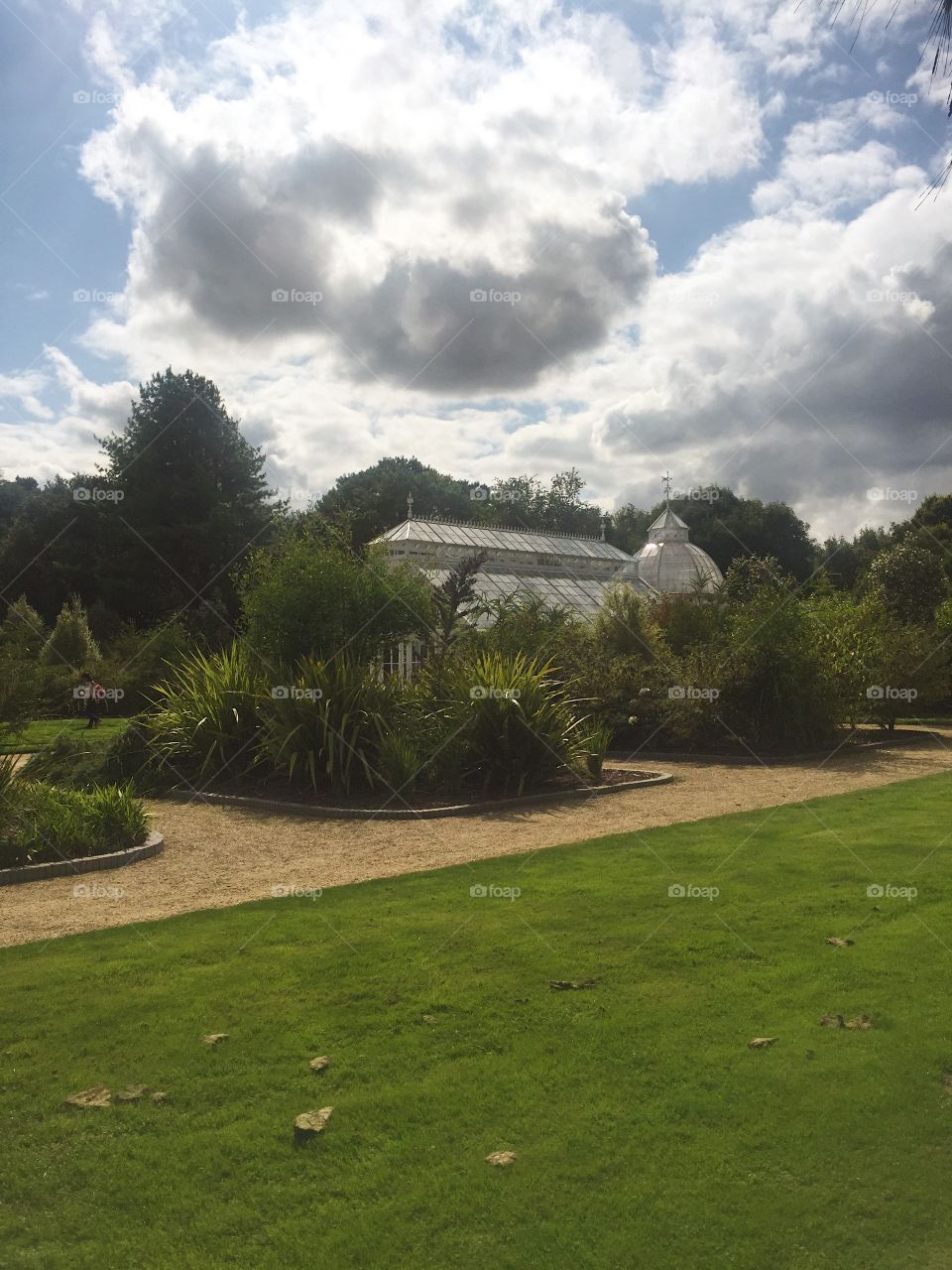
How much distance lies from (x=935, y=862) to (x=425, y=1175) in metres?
5.93

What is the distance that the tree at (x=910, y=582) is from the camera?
32.8 m

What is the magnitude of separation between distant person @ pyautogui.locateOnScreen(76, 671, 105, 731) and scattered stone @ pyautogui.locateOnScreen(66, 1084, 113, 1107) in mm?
19586

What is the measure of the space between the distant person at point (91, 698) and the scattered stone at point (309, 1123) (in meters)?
20.2

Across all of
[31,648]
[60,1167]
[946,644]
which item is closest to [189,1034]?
[60,1167]

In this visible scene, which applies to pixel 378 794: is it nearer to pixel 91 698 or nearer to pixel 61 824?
pixel 61 824

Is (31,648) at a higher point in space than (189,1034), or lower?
higher

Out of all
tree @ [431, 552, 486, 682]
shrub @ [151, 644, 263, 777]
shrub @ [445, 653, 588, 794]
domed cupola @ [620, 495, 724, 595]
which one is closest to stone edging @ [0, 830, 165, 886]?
shrub @ [151, 644, 263, 777]

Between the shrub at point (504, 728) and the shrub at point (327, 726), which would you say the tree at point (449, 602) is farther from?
the shrub at point (327, 726)

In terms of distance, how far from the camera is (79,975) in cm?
538

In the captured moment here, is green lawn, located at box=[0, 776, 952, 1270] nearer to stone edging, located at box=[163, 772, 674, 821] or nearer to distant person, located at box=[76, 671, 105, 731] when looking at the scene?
stone edging, located at box=[163, 772, 674, 821]

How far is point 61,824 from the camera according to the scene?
9.17 meters

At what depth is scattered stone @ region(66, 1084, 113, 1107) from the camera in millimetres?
3869

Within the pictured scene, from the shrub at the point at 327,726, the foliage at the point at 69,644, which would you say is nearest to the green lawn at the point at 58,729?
the foliage at the point at 69,644

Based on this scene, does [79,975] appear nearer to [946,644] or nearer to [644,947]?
[644,947]
